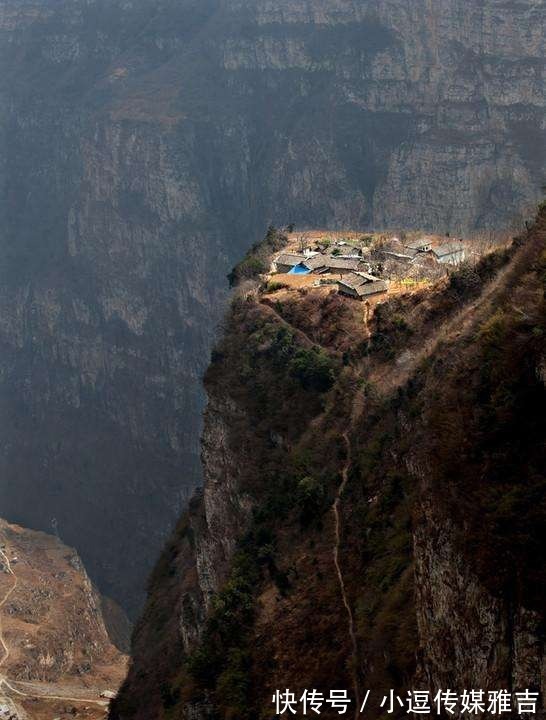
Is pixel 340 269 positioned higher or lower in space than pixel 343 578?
higher

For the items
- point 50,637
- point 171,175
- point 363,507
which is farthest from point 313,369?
point 171,175

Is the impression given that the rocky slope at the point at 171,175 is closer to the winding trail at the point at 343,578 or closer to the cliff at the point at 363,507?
the cliff at the point at 363,507

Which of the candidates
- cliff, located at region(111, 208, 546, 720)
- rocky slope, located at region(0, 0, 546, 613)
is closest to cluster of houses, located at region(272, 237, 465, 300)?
cliff, located at region(111, 208, 546, 720)

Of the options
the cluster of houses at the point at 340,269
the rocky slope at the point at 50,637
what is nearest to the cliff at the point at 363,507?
the cluster of houses at the point at 340,269

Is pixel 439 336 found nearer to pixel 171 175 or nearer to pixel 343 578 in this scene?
pixel 343 578

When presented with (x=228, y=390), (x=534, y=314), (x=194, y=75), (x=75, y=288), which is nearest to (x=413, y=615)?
(x=534, y=314)

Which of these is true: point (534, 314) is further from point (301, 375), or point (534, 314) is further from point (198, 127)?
point (198, 127)
